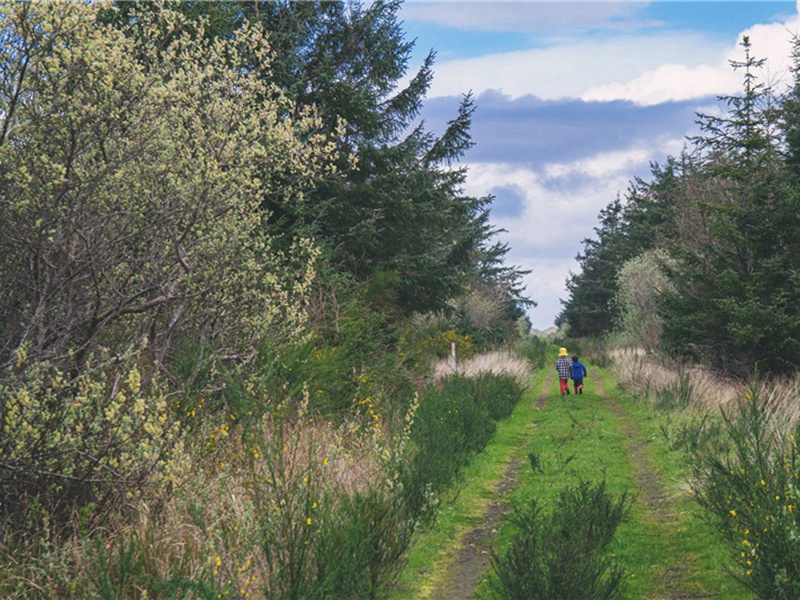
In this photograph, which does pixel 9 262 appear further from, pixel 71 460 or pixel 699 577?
pixel 699 577

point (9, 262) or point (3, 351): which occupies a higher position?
point (9, 262)

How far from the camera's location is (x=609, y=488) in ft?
32.6

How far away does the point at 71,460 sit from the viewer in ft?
18.7

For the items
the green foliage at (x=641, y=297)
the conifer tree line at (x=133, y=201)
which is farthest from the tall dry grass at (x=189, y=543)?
the green foliage at (x=641, y=297)

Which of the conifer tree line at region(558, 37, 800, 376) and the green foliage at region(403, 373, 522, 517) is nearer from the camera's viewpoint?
the green foliage at region(403, 373, 522, 517)

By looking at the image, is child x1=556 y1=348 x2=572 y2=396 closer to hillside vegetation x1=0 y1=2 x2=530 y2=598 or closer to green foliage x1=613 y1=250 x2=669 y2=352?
green foliage x1=613 y1=250 x2=669 y2=352

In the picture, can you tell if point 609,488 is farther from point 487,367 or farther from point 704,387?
point 487,367

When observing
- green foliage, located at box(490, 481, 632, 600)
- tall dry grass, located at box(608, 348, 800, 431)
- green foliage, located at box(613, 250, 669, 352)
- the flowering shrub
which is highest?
green foliage, located at box(613, 250, 669, 352)

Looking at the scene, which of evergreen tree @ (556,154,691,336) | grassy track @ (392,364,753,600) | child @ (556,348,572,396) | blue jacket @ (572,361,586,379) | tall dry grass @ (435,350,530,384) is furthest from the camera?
evergreen tree @ (556,154,691,336)

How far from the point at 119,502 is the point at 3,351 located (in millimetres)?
1738

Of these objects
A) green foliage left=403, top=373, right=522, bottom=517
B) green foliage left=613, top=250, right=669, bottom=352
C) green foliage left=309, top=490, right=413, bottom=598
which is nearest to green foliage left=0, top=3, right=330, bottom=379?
green foliage left=309, top=490, right=413, bottom=598

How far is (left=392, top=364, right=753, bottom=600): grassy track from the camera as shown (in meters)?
6.59

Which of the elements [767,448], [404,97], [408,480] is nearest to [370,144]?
[404,97]

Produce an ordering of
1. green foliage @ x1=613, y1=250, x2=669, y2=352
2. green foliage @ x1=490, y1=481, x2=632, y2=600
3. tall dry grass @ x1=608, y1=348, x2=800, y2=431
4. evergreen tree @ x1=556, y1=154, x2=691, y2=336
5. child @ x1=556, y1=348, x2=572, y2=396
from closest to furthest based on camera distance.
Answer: green foliage @ x1=490, y1=481, x2=632, y2=600, tall dry grass @ x1=608, y1=348, x2=800, y2=431, child @ x1=556, y1=348, x2=572, y2=396, green foliage @ x1=613, y1=250, x2=669, y2=352, evergreen tree @ x1=556, y1=154, x2=691, y2=336
